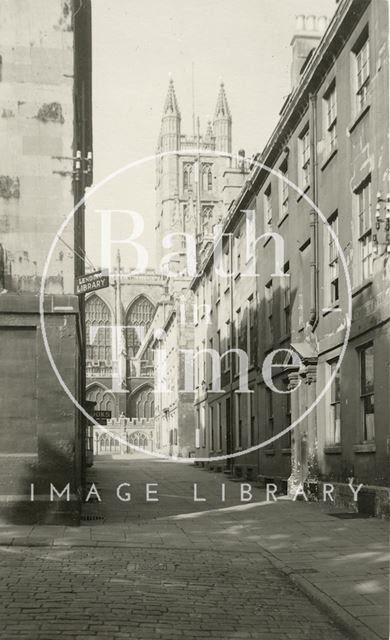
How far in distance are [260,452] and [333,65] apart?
1178 centimetres

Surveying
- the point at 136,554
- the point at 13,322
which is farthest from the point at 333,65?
the point at 136,554

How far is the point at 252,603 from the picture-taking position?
26.2 feet

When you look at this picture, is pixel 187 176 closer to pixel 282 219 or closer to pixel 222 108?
pixel 222 108

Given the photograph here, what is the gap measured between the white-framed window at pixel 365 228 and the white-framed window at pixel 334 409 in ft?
8.08

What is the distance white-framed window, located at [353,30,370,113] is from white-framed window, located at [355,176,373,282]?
1.59 metres

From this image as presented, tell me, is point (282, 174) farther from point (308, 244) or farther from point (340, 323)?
point (340, 323)

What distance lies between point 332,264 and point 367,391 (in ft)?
11.1

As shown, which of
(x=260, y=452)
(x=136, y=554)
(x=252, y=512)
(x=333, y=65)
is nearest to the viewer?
(x=136, y=554)

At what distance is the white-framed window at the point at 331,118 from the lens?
17853 mm

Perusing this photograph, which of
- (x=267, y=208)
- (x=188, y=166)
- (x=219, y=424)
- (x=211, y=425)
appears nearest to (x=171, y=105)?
(x=188, y=166)

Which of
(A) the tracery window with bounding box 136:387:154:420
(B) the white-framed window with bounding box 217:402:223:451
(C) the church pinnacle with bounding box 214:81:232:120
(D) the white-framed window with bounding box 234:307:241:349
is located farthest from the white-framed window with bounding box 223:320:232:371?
Result: (C) the church pinnacle with bounding box 214:81:232:120

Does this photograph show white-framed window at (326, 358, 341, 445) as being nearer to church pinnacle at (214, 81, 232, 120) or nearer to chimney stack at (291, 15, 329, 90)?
chimney stack at (291, 15, 329, 90)

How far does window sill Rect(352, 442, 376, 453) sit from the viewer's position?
14875 millimetres

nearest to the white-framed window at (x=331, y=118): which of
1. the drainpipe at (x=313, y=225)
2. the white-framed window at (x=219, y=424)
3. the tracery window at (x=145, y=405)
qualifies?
the drainpipe at (x=313, y=225)
